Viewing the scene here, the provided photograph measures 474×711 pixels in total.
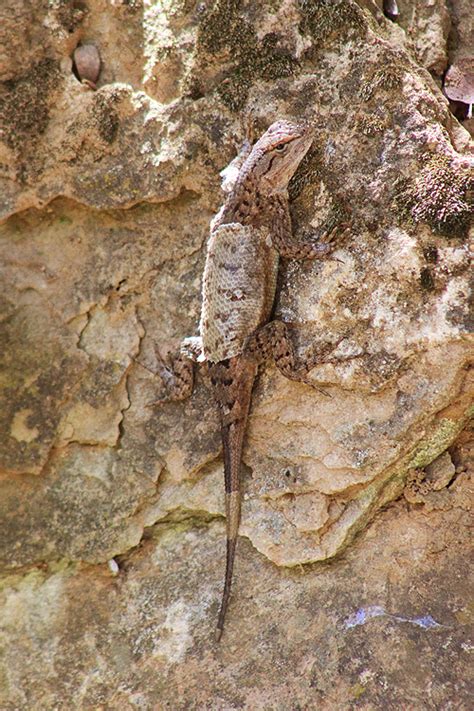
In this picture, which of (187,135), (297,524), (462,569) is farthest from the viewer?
(187,135)

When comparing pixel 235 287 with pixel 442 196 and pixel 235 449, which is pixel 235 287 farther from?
pixel 442 196

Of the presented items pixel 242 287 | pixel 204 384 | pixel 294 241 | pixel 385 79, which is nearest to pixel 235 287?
pixel 242 287

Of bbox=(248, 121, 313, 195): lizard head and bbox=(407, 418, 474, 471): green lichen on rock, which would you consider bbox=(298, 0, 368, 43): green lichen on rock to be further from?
bbox=(407, 418, 474, 471): green lichen on rock

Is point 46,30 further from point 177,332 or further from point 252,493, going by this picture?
point 252,493

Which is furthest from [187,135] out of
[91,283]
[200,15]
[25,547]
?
[25,547]

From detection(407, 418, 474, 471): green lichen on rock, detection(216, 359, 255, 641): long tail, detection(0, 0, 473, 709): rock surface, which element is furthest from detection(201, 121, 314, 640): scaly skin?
detection(407, 418, 474, 471): green lichen on rock
